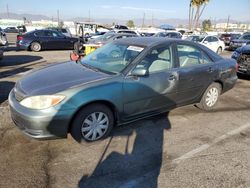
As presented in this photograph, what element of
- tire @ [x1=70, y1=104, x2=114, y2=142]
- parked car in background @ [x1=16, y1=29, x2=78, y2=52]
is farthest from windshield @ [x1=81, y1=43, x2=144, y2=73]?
parked car in background @ [x1=16, y1=29, x2=78, y2=52]

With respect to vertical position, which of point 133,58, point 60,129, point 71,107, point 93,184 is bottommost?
point 93,184

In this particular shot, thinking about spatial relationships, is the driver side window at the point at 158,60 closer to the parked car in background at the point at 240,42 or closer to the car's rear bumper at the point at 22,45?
the car's rear bumper at the point at 22,45

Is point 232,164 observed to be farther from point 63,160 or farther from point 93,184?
point 63,160

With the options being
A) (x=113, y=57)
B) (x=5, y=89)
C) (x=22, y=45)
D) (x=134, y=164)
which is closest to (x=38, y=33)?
(x=22, y=45)

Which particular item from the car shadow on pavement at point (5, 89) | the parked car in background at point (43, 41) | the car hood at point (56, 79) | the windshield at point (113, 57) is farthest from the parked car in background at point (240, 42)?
the car hood at point (56, 79)

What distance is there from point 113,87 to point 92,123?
62cm

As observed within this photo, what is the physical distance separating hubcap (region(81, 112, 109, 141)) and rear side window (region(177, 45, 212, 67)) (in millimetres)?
1824

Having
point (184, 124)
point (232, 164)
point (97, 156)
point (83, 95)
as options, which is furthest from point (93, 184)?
point (184, 124)

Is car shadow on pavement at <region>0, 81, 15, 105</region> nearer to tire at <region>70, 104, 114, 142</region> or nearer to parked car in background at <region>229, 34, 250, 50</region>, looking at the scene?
tire at <region>70, 104, 114, 142</region>

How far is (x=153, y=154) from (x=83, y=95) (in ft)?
4.30

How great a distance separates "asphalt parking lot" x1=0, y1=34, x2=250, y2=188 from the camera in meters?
3.04

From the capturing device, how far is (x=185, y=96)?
16.0 ft

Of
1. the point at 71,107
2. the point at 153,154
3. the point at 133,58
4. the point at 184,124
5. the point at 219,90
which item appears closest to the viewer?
the point at 71,107

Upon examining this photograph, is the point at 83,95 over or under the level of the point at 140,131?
over
